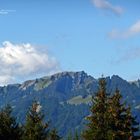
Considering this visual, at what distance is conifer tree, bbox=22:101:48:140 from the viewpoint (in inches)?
2351

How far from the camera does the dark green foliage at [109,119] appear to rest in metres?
52.0

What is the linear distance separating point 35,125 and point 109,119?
1129cm

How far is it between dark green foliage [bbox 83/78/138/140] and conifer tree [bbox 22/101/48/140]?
312 inches

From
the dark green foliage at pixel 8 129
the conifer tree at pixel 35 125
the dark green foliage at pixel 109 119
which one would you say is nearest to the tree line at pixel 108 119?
the dark green foliage at pixel 109 119

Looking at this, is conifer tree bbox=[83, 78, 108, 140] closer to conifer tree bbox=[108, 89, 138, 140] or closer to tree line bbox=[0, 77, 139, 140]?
tree line bbox=[0, 77, 139, 140]

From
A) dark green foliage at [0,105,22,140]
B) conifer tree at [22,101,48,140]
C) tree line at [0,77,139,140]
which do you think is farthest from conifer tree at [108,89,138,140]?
dark green foliage at [0,105,22,140]

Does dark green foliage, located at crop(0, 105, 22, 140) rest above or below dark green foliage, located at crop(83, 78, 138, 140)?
above

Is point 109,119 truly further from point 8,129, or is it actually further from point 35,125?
point 8,129

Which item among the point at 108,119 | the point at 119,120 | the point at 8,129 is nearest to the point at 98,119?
the point at 108,119

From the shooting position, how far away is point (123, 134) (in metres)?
51.8

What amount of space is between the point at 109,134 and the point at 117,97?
419 centimetres

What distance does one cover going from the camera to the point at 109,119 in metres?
52.0

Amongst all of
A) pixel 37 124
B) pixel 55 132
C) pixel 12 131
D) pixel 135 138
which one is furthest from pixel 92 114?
pixel 55 132

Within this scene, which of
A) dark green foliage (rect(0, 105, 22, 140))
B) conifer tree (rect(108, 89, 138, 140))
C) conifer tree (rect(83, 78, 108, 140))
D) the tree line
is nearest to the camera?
conifer tree (rect(108, 89, 138, 140))
